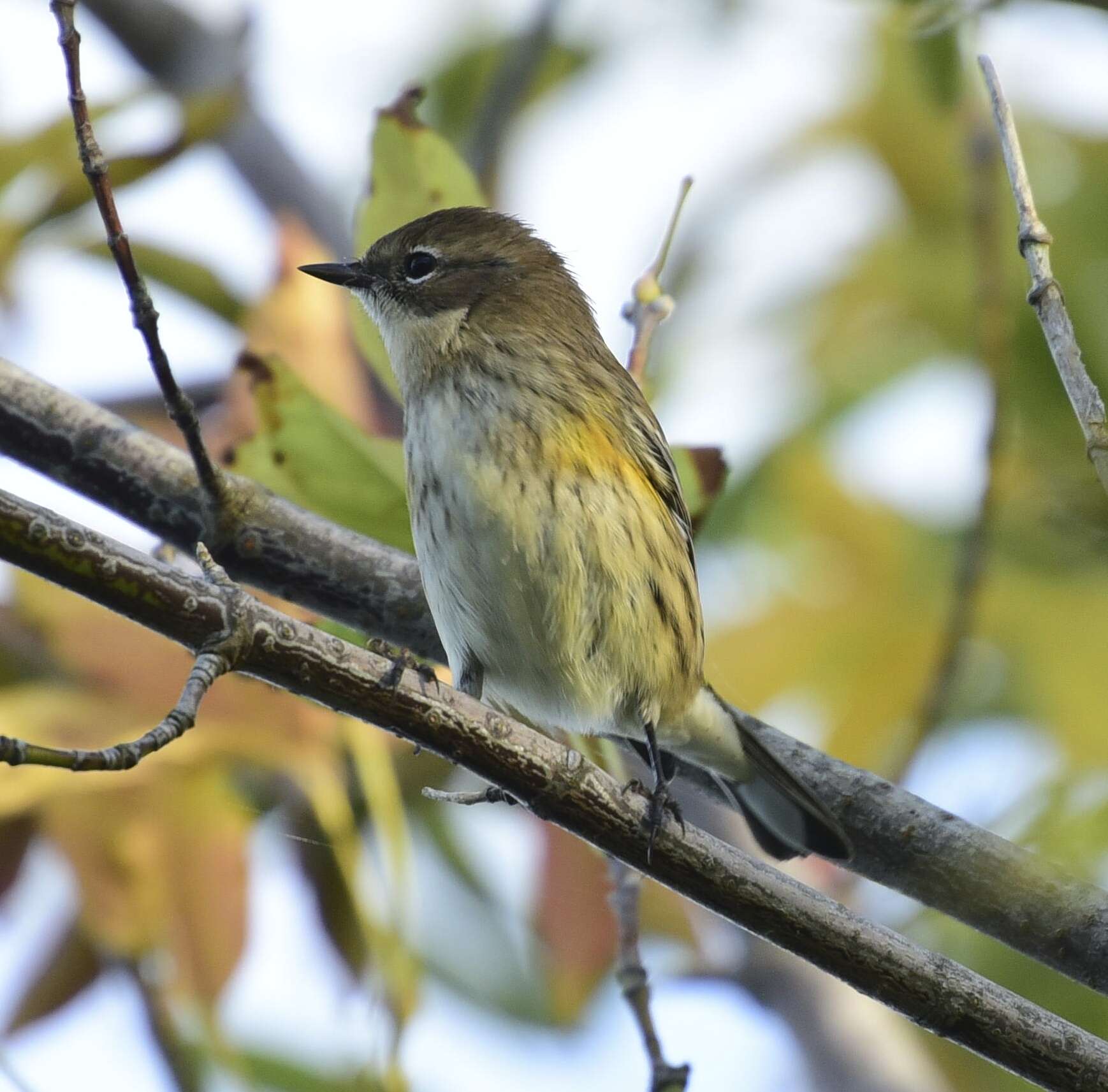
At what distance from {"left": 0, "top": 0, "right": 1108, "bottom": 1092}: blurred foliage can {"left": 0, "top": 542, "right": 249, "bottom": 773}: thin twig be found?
4.24 ft

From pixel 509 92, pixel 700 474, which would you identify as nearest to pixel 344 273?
pixel 700 474

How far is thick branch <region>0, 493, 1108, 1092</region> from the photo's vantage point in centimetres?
239

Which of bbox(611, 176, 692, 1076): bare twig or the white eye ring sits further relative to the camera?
the white eye ring

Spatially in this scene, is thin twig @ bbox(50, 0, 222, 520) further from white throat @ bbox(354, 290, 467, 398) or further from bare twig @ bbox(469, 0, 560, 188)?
bare twig @ bbox(469, 0, 560, 188)

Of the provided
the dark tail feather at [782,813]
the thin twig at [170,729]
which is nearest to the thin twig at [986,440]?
the dark tail feather at [782,813]

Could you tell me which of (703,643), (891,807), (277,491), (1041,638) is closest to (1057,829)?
(891,807)

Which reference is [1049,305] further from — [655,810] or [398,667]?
[398,667]

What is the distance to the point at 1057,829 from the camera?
396 cm

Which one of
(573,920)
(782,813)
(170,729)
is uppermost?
(782,813)

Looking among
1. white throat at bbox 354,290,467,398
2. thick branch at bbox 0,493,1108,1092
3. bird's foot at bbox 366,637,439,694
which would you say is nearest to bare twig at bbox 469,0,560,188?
white throat at bbox 354,290,467,398

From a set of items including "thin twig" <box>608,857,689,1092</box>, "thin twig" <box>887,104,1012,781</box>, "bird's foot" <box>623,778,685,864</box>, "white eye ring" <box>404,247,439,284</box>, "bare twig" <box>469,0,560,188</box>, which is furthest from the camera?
"bare twig" <box>469,0,560,188</box>

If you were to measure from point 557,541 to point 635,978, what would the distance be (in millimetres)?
1178

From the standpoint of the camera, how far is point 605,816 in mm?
2879

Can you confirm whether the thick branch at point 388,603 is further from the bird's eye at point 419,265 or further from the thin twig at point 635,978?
the bird's eye at point 419,265
